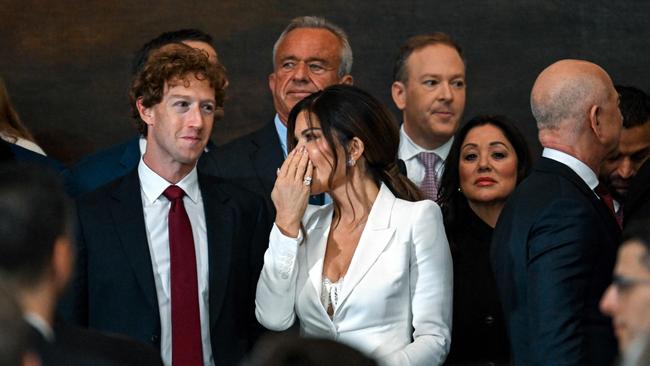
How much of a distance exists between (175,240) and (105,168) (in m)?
1.00

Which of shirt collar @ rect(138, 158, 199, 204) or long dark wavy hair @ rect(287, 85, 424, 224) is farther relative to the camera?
shirt collar @ rect(138, 158, 199, 204)

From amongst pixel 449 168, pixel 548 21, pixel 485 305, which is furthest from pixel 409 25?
pixel 485 305

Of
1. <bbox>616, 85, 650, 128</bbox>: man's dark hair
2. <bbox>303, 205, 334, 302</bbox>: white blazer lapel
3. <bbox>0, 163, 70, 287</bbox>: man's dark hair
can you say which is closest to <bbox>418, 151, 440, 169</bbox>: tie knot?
<bbox>616, 85, 650, 128</bbox>: man's dark hair

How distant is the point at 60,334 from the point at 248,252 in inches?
69.6

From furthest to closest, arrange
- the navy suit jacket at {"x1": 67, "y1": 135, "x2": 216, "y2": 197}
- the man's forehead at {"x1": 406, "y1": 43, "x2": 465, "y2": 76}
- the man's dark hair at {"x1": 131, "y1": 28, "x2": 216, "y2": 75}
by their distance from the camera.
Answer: the man's forehead at {"x1": 406, "y1": 43, "x2": 465, "y2": 76} → the man's dark hair at {"x1": 131, "y1": 28, "x2": 216, "y2": 75} → the navy suit jacket at {"x1": 67, "y1": 135, "x2": 216, "y2": 197}

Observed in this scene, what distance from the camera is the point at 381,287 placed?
13.0 feet

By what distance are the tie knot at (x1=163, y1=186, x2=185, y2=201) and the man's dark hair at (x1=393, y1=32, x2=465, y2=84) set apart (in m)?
1.80

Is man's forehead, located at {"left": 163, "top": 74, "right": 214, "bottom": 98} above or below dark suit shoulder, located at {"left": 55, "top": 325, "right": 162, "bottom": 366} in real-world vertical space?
above

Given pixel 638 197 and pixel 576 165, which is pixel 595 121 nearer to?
pixel 576 165

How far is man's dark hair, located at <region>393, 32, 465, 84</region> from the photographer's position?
5742 mm

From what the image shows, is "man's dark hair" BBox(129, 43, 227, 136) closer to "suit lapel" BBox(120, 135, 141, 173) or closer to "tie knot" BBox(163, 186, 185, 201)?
"tie knot" BBox(163, 186, 185, 201)

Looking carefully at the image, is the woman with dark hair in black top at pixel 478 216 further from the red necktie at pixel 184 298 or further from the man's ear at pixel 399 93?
the red necktie at pixel 184 298

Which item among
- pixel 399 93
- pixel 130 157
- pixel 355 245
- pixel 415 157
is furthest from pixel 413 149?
pixel 355 245

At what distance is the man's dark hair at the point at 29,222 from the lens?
2.38 m
